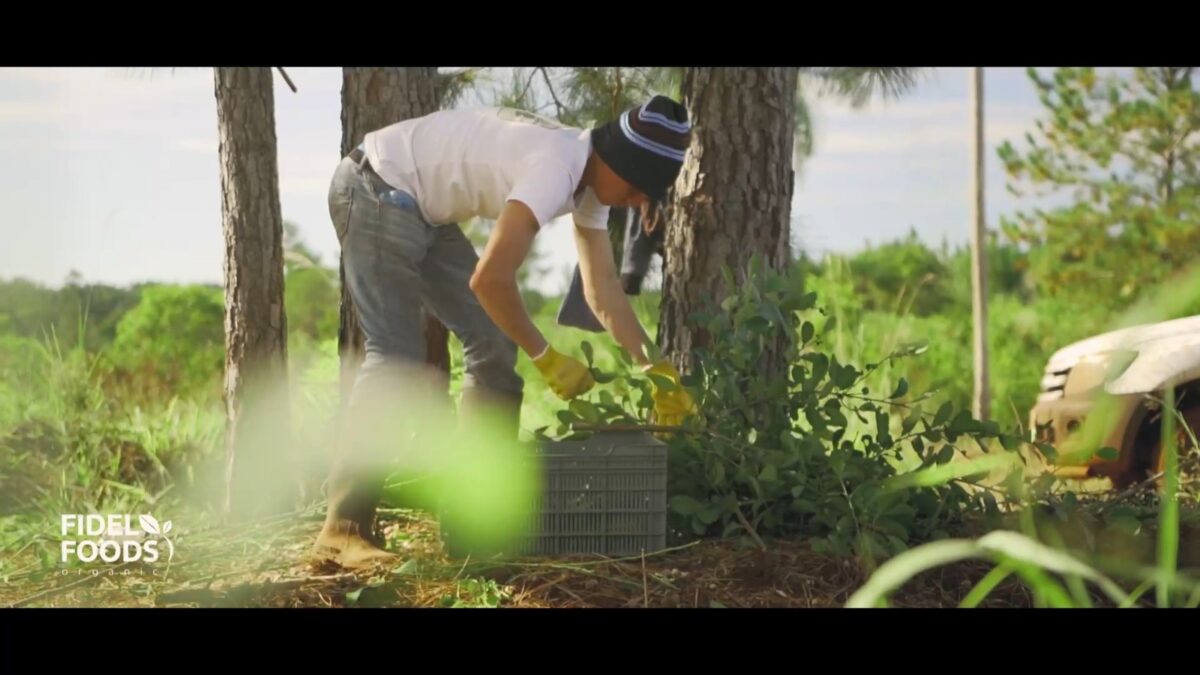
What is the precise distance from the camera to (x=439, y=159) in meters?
3.11

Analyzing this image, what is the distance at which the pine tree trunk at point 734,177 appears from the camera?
386cm

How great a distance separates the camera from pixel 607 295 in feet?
11.2

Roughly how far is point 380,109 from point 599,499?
60.9 inches

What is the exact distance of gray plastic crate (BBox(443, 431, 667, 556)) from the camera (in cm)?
293

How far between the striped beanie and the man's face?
2cm

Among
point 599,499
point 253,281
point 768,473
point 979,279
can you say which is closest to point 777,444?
point 768,473

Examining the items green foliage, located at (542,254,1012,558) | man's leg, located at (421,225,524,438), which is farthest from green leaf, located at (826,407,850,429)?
man's leg, located at (421,225,524,438)

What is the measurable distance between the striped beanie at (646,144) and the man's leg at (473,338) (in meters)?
0.46

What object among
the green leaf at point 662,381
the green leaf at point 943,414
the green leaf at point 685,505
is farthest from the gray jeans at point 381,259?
the green leaf at point 943,414

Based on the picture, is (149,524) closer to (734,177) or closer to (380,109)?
(380,109)

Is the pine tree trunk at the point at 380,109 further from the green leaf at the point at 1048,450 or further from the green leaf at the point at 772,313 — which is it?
the green leaf at the point at 1048,450

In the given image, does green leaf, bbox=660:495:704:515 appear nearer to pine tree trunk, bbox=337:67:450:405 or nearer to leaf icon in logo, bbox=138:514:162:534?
pine tree trunk, bbox=337:67:450:405
